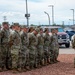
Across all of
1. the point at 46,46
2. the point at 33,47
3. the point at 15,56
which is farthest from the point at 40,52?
the point at 15,56

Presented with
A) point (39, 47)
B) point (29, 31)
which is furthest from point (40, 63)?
point (29, 31)

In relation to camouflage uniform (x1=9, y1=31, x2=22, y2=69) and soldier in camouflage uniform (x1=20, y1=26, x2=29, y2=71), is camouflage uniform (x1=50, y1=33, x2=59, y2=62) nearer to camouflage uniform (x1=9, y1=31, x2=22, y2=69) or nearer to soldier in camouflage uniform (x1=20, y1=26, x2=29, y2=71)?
soldier in camouflage uniform (x1=20, y1=26, x2=29, y2=71)

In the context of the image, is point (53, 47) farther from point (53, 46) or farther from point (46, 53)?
point (46, 53)

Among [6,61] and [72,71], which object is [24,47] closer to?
[6,61]

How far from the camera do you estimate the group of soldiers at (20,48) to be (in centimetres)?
1267

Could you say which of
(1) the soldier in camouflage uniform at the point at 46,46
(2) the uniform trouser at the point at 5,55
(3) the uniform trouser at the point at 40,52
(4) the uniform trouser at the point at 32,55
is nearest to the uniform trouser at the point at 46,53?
(1) the soldier in camouflage uniform at the point at 46,46

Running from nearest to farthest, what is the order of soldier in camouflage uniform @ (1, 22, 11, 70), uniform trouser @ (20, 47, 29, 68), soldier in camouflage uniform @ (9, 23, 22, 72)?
soldier in camouflage uniform @ (9, 23, 22, 72) < uniform trouser @ (20, 47, 29, 68) < soldier in camouflage uniform @ (1, 22, 11, 70)

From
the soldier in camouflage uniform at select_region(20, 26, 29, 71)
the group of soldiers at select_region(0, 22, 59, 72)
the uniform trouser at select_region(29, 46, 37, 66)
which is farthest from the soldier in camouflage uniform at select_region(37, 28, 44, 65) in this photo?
the soldier in camouflage uniform at select_region(20, 26, 29, 71)

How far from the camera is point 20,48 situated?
42.0 feet

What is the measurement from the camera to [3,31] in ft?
43.2

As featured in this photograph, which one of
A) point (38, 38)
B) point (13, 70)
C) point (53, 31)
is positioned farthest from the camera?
point (53, 31)

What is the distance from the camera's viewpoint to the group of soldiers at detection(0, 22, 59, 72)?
12.7 metres

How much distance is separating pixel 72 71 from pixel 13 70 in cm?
221

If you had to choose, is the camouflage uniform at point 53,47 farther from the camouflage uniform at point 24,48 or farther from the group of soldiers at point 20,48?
the camouflage uniform at point 24,48
